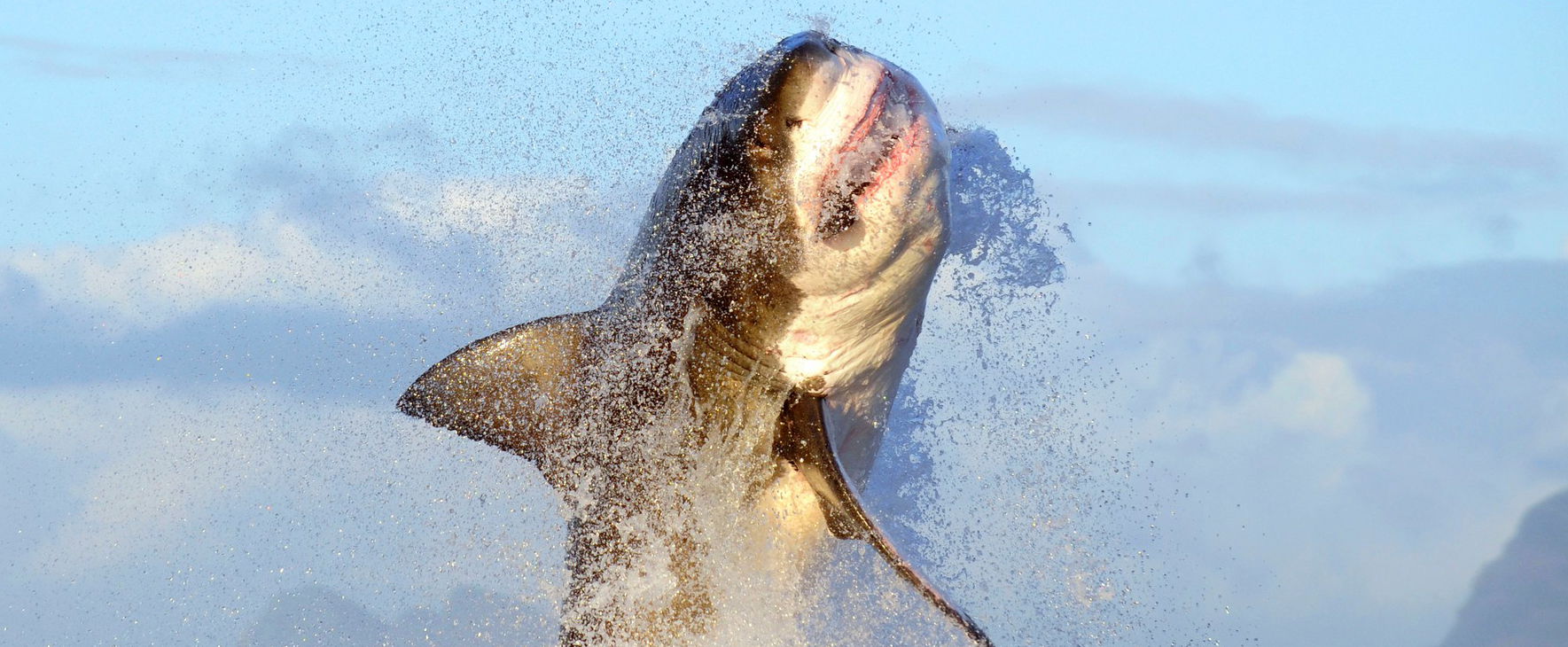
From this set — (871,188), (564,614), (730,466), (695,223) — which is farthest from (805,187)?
(564,614)

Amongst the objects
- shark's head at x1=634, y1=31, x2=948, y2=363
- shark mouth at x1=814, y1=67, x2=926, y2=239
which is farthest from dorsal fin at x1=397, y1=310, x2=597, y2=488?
shark mouth at x1=814, y1=67, x2=926, y2=239

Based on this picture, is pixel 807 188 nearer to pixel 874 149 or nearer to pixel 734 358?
pixel 874 149

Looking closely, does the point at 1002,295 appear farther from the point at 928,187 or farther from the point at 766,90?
the point at 766,90

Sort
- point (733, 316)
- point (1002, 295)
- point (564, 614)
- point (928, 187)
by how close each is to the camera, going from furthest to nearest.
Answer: point (1002, 295), point (564, 614), point (733, 316), point (928, 187)

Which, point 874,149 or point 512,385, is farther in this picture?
point 512,385

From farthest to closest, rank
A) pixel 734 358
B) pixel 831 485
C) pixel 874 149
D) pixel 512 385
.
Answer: pixel 512 385 → pixel 734 358 → pixel 831 485 → pixel 874 149

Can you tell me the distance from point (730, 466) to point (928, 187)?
1.52 meters

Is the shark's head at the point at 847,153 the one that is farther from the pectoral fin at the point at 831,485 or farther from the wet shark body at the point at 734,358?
the pectoral fin at the point at 831,485

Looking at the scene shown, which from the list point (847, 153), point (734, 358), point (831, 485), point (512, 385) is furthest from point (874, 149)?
point (512, 385)

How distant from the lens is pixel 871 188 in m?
4.66

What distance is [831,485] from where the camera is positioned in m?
4.85

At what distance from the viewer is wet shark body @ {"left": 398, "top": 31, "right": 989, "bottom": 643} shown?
462 cm

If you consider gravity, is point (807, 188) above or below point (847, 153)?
below

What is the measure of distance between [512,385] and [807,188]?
1.68 meters
